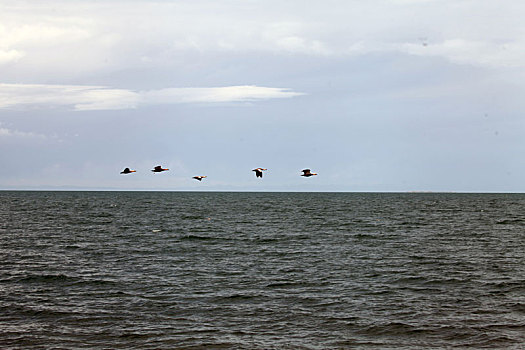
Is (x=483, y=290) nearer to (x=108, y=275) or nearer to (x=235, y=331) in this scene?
(x=235, y=331)

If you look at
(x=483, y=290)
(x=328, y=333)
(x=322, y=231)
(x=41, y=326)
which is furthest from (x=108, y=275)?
(x=322, y=231)

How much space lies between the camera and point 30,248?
138ft

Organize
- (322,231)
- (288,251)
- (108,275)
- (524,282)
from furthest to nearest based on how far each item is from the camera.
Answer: (322,231)
(288,251)
(108,275)
(524,282)

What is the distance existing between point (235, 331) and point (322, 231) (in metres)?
37.9

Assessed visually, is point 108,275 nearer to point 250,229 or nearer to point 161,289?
point 161,289

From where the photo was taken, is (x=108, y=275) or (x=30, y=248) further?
(x=30, y=248)

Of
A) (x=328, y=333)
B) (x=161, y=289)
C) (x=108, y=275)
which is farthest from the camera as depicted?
(x=108, y=275)

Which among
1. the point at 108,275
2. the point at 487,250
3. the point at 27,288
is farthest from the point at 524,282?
the point at 27,288

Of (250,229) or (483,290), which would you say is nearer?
(483,290)

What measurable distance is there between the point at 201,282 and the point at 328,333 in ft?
33.1

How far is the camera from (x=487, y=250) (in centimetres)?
4178

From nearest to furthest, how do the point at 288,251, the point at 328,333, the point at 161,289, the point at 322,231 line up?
the point at 328,333, the point at 161,289, the point at 288,251, the point at 322,231

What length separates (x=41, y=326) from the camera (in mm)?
20797

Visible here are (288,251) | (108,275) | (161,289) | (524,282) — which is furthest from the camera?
(288,251)
